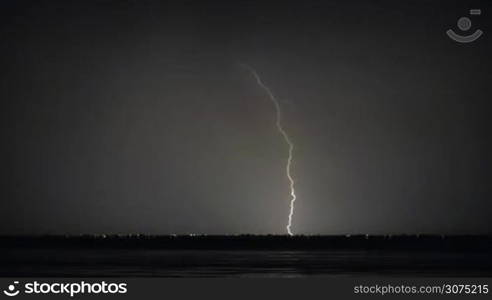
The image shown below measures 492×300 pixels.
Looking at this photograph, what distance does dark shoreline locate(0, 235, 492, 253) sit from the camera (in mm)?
3611

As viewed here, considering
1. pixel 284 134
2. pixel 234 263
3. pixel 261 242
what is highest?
pixel 284 134

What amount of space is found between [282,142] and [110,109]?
2.98 feet

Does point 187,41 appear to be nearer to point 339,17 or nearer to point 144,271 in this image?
point 339,17

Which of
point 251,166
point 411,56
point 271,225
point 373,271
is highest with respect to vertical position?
point 411,56

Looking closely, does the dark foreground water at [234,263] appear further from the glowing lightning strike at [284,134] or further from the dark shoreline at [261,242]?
the glowing lightning strike at [284,134]

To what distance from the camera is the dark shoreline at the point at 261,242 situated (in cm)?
361

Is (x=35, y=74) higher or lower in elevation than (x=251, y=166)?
higher

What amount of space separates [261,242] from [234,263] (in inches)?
30.5

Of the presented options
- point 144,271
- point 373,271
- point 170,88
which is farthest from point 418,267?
point 170,88

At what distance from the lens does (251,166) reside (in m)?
3.91

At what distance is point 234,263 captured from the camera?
3.03 meters

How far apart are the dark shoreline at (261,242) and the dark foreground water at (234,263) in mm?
162

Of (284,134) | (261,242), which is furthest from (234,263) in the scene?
(284,134)

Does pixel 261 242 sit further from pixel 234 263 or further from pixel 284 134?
pixel 234 263
